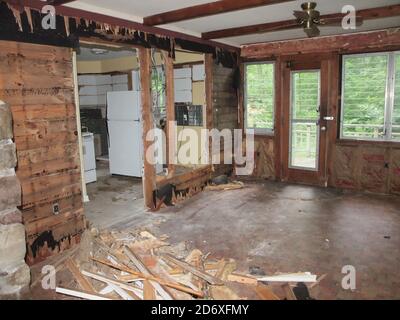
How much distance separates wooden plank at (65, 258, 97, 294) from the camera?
2.73 meters

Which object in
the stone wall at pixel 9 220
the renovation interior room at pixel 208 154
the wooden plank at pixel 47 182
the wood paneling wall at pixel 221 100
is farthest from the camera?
the wood paneling wall at pixel 221 100

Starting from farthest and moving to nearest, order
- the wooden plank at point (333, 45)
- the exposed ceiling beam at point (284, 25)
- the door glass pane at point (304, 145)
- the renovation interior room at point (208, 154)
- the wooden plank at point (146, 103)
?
the door glass pane at point (304, 145) < the wooden plank at point (333, 45) < the wooden plank at point (146, 103) < the exposed ceiling beam at point (284, 25) < the renovation interior room at point (208, 154)

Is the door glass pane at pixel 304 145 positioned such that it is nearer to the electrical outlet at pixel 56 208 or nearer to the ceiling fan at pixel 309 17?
the ceiling fan at pixel 309 17

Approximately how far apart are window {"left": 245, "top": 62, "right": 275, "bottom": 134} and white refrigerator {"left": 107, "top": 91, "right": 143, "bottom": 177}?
215 centimetres

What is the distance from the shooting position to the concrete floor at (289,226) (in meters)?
3.04

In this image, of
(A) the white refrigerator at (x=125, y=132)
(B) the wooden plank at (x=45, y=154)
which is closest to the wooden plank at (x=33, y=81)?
(B) the wooden plank at (x=45, y=154)

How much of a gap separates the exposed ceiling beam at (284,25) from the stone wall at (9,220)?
3.11m

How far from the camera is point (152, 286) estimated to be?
8.80 ft

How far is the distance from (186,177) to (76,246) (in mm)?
2152

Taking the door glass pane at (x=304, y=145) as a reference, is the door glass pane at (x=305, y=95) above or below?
above

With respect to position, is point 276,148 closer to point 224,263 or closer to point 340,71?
point 340,71
